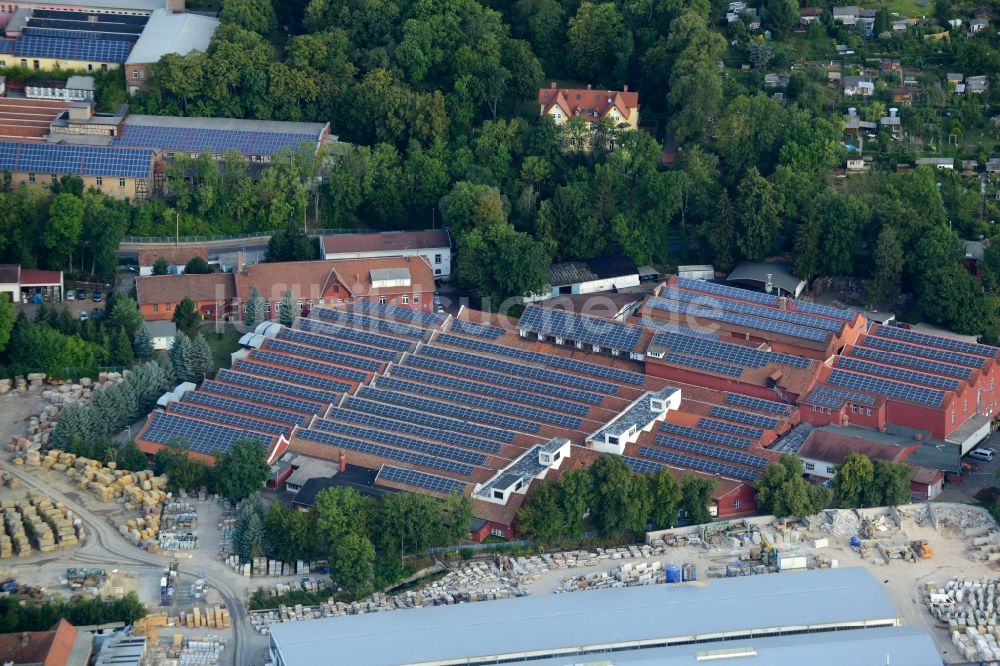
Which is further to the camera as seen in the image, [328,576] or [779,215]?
[779,215]

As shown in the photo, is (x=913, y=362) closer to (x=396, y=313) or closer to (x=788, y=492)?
(x=788, y=492)

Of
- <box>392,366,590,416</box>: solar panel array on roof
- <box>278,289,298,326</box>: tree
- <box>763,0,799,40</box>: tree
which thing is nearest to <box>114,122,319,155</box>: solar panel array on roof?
<box>278,289,298,326</box>: tree

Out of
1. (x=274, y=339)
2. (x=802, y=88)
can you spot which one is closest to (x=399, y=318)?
(x=274, y=339)

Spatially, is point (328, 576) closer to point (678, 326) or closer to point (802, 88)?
point (678, 326)

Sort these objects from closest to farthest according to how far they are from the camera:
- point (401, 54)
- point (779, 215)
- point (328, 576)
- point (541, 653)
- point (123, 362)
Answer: point (541, 653) < point (328, 576) < point (123, 362) < point (779, 215) < point (401, 54)

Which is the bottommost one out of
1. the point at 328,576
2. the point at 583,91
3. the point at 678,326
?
the point at 328,576

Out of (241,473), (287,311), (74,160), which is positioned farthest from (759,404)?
(74,160)
